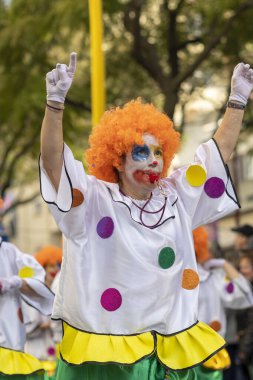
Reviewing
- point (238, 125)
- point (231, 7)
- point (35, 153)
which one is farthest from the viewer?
point (35, 153)

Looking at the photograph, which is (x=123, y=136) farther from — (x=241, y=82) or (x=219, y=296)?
(x=219, y=296)

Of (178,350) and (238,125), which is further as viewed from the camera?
(238,125)

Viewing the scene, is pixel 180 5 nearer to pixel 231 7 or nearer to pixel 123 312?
pixel 231 7

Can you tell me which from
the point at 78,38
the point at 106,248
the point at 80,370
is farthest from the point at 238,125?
the point at 78,38

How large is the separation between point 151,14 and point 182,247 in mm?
8149

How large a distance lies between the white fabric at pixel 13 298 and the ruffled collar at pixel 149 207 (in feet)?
6.34

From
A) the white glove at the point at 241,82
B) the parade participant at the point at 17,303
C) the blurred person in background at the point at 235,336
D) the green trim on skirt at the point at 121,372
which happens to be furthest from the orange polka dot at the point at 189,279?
the blurred person in background at the point at 235,336

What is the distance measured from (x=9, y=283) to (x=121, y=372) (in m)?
1.96

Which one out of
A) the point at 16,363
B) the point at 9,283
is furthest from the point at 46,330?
the point at 16,363

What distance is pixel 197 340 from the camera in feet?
16.4

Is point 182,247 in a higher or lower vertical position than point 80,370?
higher

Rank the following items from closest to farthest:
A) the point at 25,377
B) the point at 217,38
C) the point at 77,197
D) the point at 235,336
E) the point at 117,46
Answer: the point at 77,197 → the point at 25,377 → the point at 235,336 → the point at 217,38 → the point at 117,46

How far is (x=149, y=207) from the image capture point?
5.16 meters

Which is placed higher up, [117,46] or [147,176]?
[147,176]
